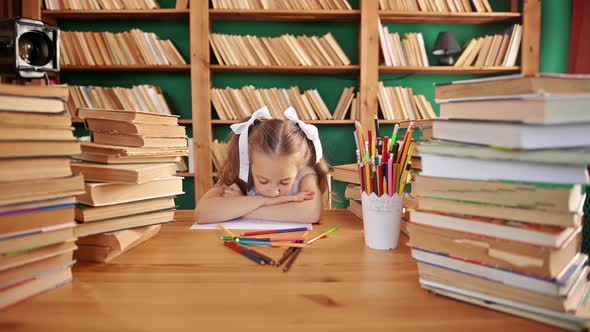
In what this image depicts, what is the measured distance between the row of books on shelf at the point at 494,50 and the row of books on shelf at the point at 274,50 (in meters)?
0.99

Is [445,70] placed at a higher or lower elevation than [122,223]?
higher

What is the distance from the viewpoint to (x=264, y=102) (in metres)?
3.12

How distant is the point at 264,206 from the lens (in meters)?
1.21

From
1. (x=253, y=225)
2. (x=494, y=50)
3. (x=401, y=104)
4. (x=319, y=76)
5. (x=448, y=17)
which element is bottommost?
(x=253, y=225)

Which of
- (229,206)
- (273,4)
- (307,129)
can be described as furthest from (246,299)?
(273,4)

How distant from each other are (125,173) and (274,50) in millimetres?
2423

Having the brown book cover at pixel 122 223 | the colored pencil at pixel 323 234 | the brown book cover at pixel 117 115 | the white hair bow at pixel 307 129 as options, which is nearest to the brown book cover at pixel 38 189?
the brown book cover at pixel 122 223

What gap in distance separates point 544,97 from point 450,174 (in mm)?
157

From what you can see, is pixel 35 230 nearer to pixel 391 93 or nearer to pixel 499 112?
pixel 499 112

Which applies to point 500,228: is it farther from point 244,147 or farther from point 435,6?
point 435,6

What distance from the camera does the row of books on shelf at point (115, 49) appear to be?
3.02 metres

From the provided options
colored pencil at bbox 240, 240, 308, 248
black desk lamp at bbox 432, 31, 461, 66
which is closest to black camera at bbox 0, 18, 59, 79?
colored pencil at bbox 240, 240, 308, 248

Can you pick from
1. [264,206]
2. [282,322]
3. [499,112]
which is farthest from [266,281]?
[264,206]

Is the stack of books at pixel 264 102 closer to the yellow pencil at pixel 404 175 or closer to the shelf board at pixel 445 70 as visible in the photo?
the shelf board at pixel 445 70
